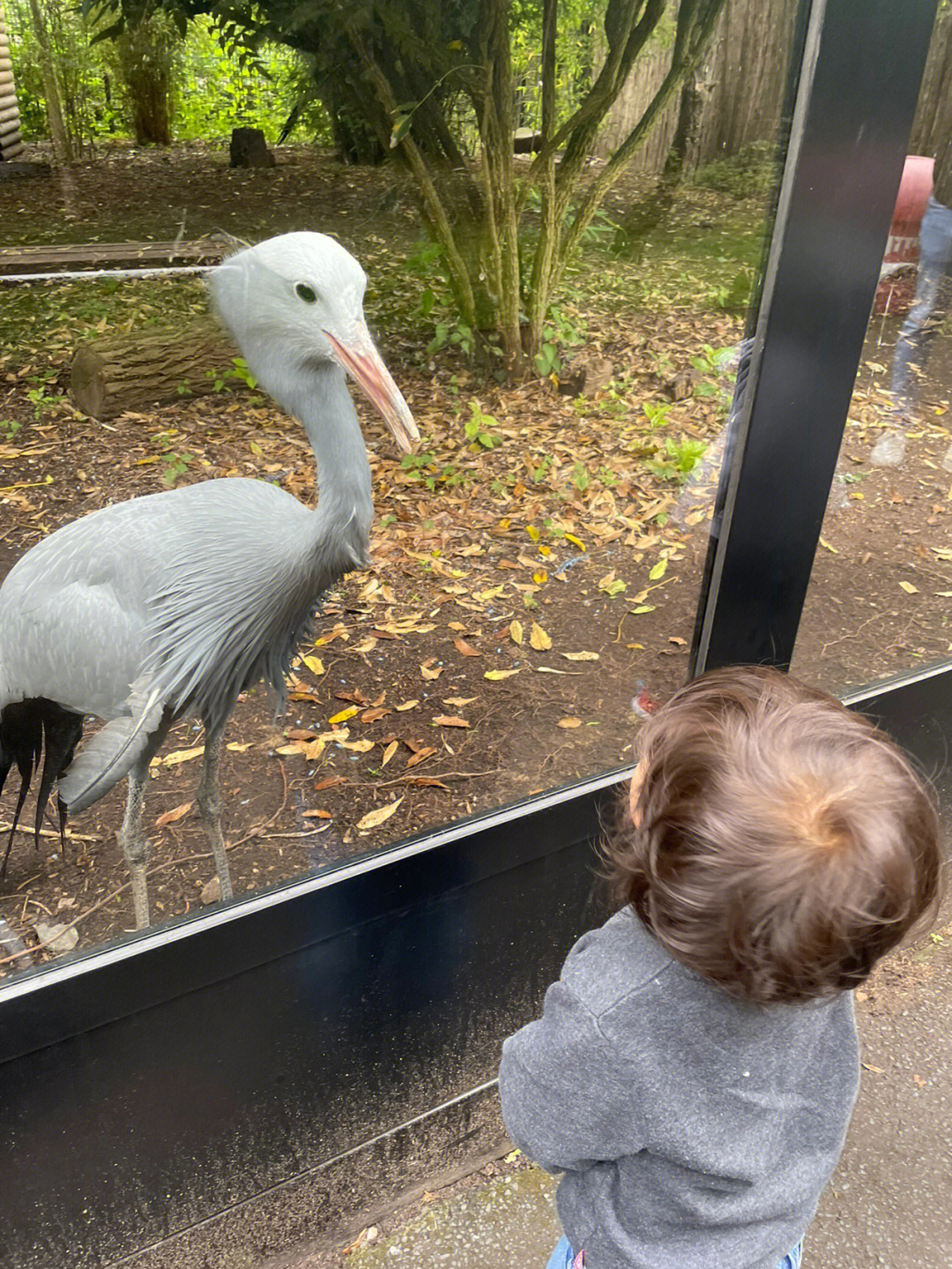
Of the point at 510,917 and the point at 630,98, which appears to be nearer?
the point at 630,98

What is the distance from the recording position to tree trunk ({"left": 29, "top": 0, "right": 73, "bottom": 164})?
1.11 meters

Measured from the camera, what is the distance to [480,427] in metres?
1.65

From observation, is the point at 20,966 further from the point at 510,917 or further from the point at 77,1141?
the point at 510,917

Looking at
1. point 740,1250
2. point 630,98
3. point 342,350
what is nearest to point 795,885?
point 740,1250

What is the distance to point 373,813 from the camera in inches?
70.6

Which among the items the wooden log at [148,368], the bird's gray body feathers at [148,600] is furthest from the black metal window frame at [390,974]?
the wooden log at [148,368]

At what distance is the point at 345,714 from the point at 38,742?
518 millimetres

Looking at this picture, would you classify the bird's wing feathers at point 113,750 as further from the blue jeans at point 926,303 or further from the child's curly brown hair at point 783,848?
the blue jeans at point 926,303

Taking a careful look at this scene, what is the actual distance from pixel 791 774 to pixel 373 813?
1095 millimetres

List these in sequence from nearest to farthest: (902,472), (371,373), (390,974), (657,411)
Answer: (371,373), (390,974), (657,411), (902,472)

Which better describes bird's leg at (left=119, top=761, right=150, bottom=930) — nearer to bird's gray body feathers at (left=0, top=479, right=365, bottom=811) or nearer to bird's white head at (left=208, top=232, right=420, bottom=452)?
bird's gray body feathers at (left=0, top=479, right=365, bottom=811)

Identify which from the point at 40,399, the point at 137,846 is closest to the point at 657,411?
the point at 40,399

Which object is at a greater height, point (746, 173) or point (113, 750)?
point (746, 173)

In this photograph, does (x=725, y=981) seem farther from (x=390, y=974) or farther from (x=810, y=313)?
(x=810, y=313)
